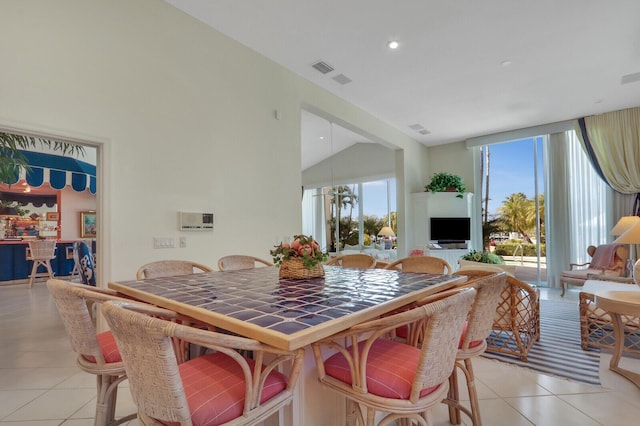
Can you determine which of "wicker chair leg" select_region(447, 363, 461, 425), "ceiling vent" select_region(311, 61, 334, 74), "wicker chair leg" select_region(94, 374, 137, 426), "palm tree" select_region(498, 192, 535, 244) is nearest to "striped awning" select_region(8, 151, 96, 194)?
"ceiling vent" select_region(311, 61, 334, 74)

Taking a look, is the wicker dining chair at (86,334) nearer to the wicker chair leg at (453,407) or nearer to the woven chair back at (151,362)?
the woven chair back at (151,362)

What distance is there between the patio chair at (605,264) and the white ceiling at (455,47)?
2421 mm

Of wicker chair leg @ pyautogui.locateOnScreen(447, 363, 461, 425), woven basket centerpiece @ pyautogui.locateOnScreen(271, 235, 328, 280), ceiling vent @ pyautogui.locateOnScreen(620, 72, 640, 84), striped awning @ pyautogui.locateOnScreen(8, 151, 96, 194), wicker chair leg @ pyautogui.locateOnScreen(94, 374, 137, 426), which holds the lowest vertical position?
wicker chair leg @ pyautogui.locateOnScreen(447, 363, 461, 425)

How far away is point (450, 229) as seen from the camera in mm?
7258

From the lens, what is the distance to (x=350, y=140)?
29.4 ft

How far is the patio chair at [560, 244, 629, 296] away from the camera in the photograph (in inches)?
199

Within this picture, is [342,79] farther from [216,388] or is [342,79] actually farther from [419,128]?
[216,388]

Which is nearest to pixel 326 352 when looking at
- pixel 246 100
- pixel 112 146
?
pixel 112 146

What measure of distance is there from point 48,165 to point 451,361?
8.09 meters

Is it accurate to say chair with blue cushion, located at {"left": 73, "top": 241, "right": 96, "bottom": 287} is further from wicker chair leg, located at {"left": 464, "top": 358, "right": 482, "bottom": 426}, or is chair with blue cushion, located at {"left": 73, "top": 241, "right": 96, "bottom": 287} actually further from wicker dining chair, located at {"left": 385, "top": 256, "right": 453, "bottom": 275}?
wicker chair leg, located at {"left": 464, "top": 358, "right": 482, "bottom": 426}

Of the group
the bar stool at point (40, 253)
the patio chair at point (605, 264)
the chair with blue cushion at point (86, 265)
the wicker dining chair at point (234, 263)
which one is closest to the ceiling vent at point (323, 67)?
the wicker dining chair at point (234, 263)

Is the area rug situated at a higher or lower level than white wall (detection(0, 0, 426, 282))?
lower

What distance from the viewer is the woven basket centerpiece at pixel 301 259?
2.06 metres

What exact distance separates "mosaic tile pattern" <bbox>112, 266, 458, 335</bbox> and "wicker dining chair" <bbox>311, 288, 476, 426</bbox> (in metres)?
0.16
